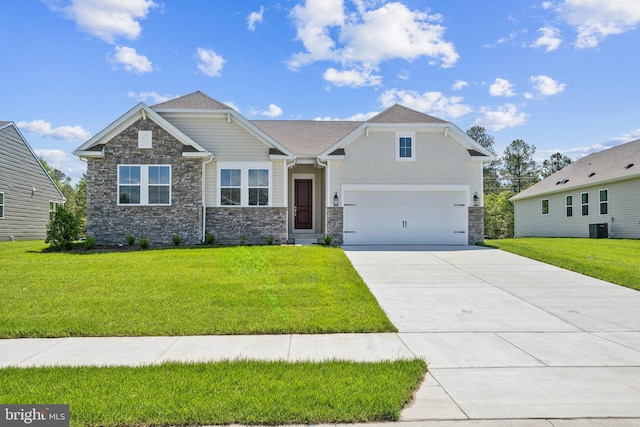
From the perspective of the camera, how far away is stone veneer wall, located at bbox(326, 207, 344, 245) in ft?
53.2

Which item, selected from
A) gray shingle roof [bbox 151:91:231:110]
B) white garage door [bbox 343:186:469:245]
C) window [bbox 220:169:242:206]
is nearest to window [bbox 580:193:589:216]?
white garage door [bbox 343:186:469:245]

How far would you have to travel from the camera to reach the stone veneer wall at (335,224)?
16.2 m

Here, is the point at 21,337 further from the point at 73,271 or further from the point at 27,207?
the point at 27,207

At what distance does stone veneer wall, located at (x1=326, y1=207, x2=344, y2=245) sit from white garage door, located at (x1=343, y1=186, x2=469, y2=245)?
0.65 feet

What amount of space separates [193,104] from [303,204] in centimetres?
615

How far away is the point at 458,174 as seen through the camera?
16562 mm

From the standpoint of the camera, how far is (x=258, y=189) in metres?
16.0

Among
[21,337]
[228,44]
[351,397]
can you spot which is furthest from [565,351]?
[228,44]

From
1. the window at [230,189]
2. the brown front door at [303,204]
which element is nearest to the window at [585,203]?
the brown front door at [303,204]

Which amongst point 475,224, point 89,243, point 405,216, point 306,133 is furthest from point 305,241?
point 89,243

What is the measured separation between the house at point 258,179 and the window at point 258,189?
4 cm

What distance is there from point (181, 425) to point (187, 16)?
12.6m

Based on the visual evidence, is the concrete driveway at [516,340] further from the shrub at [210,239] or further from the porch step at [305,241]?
the shrub at [210,239]

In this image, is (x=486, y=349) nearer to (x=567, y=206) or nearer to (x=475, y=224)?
(x=475, y=224)
